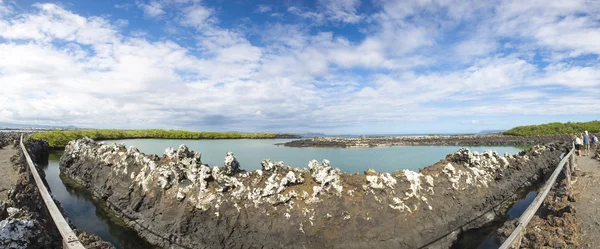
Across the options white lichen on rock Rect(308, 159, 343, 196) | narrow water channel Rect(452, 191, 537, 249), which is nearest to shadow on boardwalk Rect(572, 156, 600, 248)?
narrow water channel Rect(452, 191, 537, 249)

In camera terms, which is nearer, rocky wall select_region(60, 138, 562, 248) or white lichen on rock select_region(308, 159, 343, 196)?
rocky wall select_region(60, 138, 562, 248)

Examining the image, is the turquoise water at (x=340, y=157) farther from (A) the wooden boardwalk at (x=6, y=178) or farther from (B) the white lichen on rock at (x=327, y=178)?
(A) the wooden boardwalk at (x=6, y=178)

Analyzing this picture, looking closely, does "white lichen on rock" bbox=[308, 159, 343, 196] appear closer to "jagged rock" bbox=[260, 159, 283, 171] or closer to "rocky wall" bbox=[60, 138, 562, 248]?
"rocky wall" bbox=[60, 138, 562, 248]

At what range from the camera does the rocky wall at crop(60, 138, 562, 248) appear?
769cm

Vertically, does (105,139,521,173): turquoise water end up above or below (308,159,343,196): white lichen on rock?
below

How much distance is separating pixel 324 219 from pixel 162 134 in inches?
2000

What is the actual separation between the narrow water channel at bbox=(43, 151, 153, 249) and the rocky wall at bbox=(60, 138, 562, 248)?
1.13 feet

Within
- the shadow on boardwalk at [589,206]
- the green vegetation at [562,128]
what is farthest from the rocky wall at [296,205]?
the green vegetation at [562,128]

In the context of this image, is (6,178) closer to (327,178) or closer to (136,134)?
(327,178)

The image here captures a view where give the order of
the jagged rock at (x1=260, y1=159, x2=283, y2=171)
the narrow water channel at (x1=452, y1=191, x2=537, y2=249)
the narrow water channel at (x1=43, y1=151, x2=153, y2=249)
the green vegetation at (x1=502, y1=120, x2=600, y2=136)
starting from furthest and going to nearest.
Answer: the green vegetation at (x1=502, y1=120, x2=600, y2=136)
the jagged rock at (x1=260, y1=159, x2=283, y2=171)
the narrow water channel at (x1=43, y1=151, x2=153, y2=249)
the narrow water channel at (x1=452, y1=191, x2=537, y2=249)

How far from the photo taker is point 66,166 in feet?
63.3

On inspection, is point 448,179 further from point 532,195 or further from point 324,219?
point 532,195

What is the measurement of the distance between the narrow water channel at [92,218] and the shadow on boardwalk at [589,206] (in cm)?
1145

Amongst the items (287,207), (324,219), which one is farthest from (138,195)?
(324,219)
